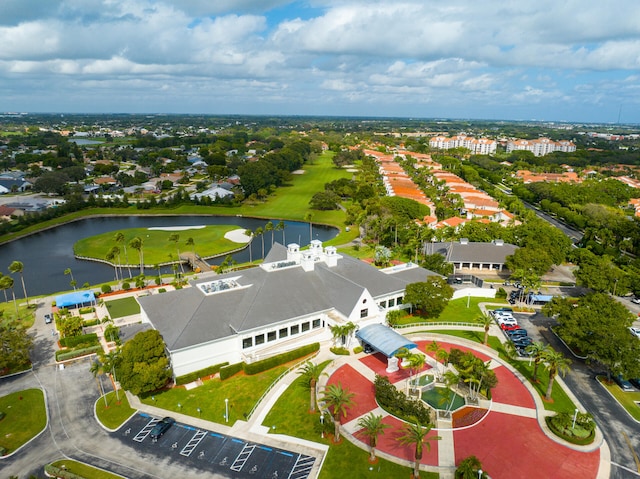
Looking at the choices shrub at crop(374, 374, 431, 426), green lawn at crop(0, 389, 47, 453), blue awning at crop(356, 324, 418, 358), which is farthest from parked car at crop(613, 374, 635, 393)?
green lawn at crop(0, 389, 47, 453)

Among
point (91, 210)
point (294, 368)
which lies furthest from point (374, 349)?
point (91, 210)

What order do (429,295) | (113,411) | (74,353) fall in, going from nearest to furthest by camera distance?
(113,411), (74,353), (429,295)

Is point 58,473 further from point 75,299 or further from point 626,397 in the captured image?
point 626,397

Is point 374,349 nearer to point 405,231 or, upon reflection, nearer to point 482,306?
point 482,306

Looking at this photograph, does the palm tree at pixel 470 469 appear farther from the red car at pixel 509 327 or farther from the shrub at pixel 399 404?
the red car at pixel 509 327

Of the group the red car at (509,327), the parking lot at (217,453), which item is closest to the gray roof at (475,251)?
the red car at (509,327)

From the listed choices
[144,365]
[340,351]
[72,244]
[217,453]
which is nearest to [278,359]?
[340,351]
